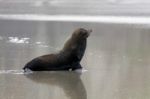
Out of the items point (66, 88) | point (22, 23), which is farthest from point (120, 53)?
point (22, 23)

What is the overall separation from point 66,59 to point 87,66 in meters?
0.44

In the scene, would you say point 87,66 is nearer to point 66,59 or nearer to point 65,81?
point 66,59

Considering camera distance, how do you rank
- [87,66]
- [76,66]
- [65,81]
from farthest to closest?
1. [87,66]
2. [76,66]
3. [65,81]

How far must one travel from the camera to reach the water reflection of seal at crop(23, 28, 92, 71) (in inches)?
380

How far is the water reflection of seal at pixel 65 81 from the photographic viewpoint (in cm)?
779

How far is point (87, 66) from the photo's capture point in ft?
32.9

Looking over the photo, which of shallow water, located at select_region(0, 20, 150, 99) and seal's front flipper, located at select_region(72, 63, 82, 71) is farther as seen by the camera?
seal's front flipper, located at select_region(72, 63, 82, 71)

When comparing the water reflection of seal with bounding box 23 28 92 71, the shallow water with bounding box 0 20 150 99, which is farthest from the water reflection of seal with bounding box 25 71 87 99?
the water reflection of seal with bounding box 23 28 92 71

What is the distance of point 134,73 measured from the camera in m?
9.23

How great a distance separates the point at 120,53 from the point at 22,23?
7.03m

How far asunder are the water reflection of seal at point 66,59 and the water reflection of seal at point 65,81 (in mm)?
159

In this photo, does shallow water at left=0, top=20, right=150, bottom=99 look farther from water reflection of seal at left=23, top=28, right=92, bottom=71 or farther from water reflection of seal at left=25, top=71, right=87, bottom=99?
water reflection of seal at left=23, top=28, right=92, bottom=71

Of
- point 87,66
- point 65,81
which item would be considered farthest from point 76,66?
point 65,81

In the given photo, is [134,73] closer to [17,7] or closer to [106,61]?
[106,61]
